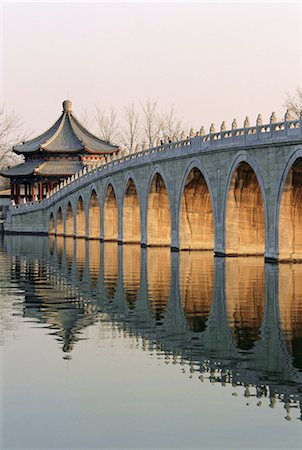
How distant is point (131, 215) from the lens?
178 ft

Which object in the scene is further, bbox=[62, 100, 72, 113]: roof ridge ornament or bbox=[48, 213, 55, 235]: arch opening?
bbox=[62, 100, 72, 113]: roof ridge ornament

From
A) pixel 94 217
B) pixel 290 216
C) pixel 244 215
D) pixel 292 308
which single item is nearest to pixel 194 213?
pixel 244 215

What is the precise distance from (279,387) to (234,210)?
26.4 metres

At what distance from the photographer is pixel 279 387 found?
12.4m

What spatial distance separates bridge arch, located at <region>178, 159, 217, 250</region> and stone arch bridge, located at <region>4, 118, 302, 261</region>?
0.05 metres

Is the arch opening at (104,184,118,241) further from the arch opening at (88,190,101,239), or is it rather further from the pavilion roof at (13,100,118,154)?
the pavilion roof at (13,100,118,154)

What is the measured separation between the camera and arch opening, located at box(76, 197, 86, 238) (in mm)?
67688

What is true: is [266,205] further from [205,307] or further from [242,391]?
[242,391]

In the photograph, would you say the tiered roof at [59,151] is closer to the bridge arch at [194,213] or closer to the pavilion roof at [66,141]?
the pavilion roof at [66,141]

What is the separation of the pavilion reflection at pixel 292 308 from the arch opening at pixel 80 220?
3711cm

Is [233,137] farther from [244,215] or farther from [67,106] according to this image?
[67,106]

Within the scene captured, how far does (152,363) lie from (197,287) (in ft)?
38.4

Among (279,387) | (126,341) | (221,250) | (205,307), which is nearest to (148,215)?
(221,250)

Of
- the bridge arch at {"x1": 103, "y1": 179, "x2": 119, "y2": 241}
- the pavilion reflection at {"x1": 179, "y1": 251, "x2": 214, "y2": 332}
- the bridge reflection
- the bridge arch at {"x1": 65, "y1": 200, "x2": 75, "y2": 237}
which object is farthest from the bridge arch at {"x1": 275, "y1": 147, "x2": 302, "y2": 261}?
the bridge arch at {"x1": 65, "y1": 200, "x2": 75, "y2": 237}
